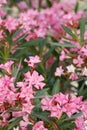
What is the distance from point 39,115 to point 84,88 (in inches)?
23.2

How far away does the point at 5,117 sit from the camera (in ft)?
4.98

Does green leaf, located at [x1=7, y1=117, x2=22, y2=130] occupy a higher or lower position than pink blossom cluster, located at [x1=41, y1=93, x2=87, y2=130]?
lower

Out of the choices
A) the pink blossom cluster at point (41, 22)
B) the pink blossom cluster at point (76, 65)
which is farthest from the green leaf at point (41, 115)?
the pink blossom cluster at point (41, 22)

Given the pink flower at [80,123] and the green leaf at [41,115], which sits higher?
the green leaf at [41,115]

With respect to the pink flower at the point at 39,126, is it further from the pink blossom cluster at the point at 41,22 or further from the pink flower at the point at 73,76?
the pink blossom cluster at the point at 41,22

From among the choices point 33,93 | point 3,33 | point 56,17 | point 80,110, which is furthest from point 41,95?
point 56,17

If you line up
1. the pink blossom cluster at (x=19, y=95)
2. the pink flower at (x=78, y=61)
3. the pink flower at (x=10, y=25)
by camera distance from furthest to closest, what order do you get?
the pink flower at (x=10, y=25)
the pink flower at (x=78, y=61)
the pink blossom cluster at (x=19, y=95)

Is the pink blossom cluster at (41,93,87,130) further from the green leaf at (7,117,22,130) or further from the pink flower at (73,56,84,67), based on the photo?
the pink flower at (73,56,84,67)

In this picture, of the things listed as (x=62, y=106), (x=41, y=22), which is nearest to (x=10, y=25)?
(x=41, y=22)

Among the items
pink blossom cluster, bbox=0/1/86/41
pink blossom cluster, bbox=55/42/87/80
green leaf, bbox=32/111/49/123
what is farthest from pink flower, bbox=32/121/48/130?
pink blossom cluster, bbox=0/1/86/41

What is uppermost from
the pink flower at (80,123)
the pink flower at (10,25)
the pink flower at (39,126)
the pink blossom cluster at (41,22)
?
the pink flower at (10,25)

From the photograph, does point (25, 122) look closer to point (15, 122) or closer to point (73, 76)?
point (15, 122)

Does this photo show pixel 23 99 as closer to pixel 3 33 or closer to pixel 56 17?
pixel 3 33

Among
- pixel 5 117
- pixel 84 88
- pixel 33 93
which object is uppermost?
pixel 33 93
